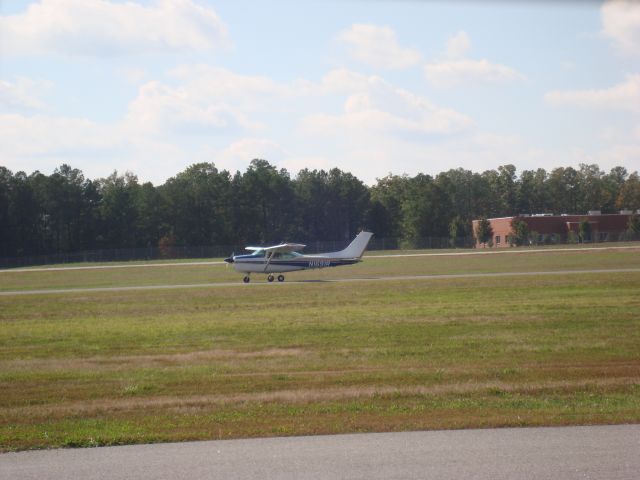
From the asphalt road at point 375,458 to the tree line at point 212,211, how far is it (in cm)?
10581

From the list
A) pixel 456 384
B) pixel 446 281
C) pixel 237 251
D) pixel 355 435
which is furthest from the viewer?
pixel 237 251

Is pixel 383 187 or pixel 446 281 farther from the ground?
pixel 383 187

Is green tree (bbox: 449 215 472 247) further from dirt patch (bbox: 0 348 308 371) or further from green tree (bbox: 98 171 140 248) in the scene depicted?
dirt patch (bbox: 0 348 308 371)

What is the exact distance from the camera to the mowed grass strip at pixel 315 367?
10797mm

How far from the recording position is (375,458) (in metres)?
8.49

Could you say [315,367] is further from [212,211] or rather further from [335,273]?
[212,211]

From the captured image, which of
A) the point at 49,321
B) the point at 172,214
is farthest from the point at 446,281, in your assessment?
the point at 172,214

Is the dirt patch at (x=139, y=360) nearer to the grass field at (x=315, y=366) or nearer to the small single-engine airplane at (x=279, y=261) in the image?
the grass field at (x=315, y=366)

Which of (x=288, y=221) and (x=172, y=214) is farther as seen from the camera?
(x=288, y=221)

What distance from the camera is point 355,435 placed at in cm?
966

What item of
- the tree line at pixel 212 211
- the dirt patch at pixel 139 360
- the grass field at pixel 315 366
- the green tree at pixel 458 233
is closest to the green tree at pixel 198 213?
the tree line at pixel 212 211

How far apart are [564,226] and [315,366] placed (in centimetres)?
10746

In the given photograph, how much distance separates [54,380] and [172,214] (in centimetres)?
10175

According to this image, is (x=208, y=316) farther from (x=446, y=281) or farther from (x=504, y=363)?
(x=446, y=281)
